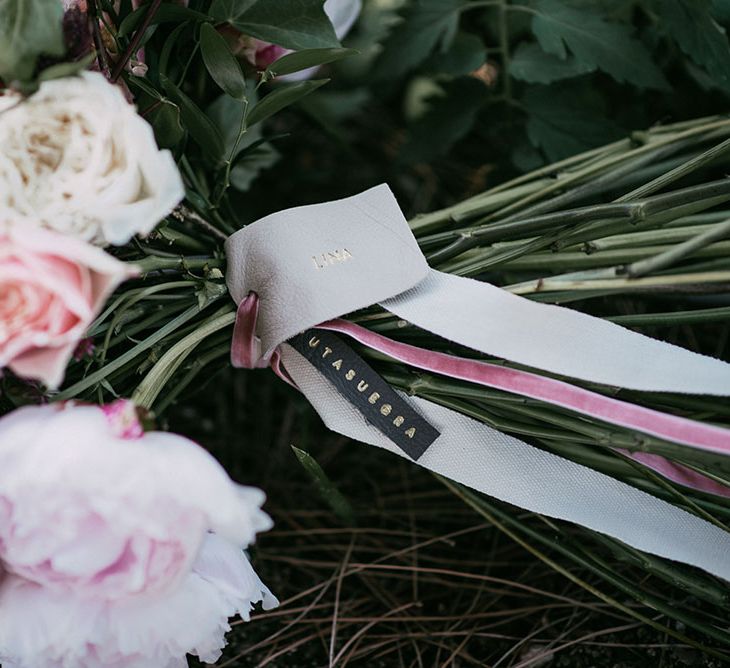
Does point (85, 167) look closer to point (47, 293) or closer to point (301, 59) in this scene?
point (47, 293)

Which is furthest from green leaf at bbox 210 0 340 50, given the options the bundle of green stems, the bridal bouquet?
the bundle of green stems

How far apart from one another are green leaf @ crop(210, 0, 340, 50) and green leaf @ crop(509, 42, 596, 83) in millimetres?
200

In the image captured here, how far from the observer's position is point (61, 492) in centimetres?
38

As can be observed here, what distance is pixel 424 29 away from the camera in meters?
0.69

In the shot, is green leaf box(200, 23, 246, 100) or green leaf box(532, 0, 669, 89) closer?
green leaf box(200, 23, 246, 100)

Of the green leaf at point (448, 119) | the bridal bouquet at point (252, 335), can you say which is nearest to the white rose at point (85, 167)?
the bridal bouquet at point (252, 335)

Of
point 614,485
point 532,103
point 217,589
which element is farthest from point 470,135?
point 217,589

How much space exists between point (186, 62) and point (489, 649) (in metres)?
0.46

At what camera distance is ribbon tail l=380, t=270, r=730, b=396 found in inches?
18.4

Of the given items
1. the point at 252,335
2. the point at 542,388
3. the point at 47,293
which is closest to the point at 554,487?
the point at 542,388

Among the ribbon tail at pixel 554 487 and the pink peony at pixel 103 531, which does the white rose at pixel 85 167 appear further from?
the ribbon tail at pixel 554 487

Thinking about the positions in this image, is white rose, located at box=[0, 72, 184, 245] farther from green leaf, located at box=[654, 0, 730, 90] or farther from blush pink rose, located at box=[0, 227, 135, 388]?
green leaf, located at box=[654, 0, 730, 90]

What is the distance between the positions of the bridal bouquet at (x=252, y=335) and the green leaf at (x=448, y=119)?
0.47ft

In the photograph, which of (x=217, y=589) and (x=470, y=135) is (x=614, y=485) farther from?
(x=470, y=135)
